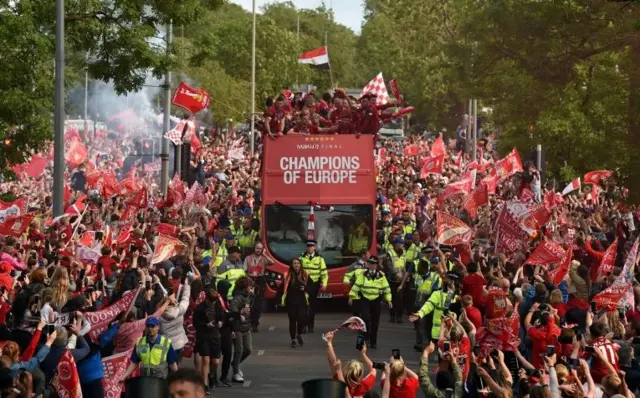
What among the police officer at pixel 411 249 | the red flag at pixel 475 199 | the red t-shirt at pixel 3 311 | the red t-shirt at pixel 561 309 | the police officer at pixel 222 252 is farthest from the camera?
the red flag at pixel 475 199

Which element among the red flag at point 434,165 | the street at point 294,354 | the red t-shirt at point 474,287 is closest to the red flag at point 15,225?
the street at point 294,354

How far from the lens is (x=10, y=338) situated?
15.6 meters

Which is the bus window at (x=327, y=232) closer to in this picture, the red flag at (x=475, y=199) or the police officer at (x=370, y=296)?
the red flag at (x=475, y=199)

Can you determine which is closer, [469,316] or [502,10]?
[469,316]

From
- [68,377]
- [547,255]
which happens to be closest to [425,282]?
[547,255]

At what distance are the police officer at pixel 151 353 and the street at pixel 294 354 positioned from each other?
9.08 ft

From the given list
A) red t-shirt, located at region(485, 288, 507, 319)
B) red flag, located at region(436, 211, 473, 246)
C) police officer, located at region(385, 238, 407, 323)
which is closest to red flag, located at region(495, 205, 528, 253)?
red flag, located at region(436, 211, 473, 246)

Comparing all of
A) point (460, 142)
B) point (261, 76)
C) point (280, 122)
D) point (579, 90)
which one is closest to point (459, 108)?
point (460, 142)

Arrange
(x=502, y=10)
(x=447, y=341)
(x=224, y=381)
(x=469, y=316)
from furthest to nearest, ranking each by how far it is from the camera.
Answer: (x=502, y=10) < (x=224, y=381) < (x=469, y=316) < (x=447, y=341)

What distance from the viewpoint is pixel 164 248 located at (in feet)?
78.2

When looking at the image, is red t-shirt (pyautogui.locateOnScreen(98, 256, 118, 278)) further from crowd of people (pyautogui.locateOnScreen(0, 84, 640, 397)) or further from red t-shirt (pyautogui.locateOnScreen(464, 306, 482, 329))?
red t-shirt (pyautogui.locateOnScreen(464, 306, 482, 329))

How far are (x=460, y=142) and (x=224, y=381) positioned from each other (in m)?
62.0

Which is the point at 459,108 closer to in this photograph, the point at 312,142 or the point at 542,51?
the point at 542,51

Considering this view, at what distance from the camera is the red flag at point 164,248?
23752 millimetres
